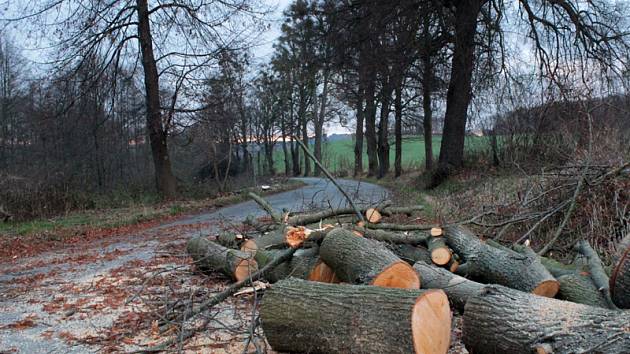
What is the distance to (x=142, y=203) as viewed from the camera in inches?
677

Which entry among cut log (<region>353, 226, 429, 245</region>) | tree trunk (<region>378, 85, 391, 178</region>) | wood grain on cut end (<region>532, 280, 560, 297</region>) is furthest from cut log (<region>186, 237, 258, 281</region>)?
tree trunk (<region>378, 85, 391, 178</region>)

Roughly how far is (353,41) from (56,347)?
528 inches

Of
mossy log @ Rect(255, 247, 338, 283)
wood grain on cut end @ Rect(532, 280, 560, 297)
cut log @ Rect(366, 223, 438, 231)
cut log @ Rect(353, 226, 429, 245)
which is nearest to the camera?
wood grain on cut end @ Rect(532, 280, 560, 297)

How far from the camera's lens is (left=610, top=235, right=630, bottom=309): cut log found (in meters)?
3.50

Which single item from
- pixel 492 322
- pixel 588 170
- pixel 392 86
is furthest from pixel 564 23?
pixel 492 322

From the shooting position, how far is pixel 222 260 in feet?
18.7

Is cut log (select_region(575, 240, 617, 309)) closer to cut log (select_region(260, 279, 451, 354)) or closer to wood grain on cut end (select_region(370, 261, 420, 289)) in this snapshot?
wood grain on cut end (select_region(370, 261, 420, 289))

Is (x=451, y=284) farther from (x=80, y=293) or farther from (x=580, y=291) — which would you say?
(x=80, y=293)

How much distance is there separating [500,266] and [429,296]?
74.3 inches

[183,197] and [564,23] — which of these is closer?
[564,23]

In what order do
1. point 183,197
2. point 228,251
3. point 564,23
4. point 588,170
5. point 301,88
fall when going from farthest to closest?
1. point 301,88
2. point 183,197
3. point 564,23
4. point 588,170
5. point 228,251

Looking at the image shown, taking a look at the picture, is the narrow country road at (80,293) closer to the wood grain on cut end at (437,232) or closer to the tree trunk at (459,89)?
the wood grain on cut end at (437,232)

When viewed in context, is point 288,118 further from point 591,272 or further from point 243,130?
point 591,272

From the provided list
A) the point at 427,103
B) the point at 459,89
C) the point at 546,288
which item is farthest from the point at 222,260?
the point at 427,103
